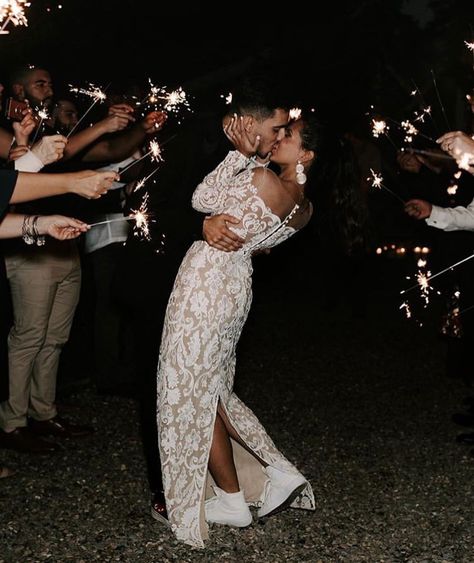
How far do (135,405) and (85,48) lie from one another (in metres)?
7.97

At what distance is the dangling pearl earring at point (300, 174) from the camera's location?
3.78 metres

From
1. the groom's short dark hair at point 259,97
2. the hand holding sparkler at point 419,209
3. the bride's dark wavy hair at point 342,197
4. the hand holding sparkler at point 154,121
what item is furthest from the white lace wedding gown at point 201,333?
the hand holding sparkler at point 419,209

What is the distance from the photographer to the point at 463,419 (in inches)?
227

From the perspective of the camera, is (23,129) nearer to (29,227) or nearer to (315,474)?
(29,227)

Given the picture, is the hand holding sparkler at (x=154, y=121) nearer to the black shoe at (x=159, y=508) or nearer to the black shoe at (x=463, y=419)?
the black shoe at (x=159, y=508)

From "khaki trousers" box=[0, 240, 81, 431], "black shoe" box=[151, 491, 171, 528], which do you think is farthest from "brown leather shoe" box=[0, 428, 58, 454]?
"black shoe" box=[151, 491, 171, 528]

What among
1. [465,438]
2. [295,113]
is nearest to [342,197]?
[295,113]

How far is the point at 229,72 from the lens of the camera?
1438 cm

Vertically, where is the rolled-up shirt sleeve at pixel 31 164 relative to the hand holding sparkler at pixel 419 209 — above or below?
above

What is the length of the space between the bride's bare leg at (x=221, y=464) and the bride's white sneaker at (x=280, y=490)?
218 millimetres

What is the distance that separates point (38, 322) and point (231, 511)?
1748 mm

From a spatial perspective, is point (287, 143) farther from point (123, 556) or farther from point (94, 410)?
point (94, 410)

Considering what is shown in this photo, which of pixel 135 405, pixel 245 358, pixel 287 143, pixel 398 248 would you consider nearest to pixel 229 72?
pixel 398 248

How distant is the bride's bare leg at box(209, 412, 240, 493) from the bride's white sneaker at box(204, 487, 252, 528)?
0.11ft
